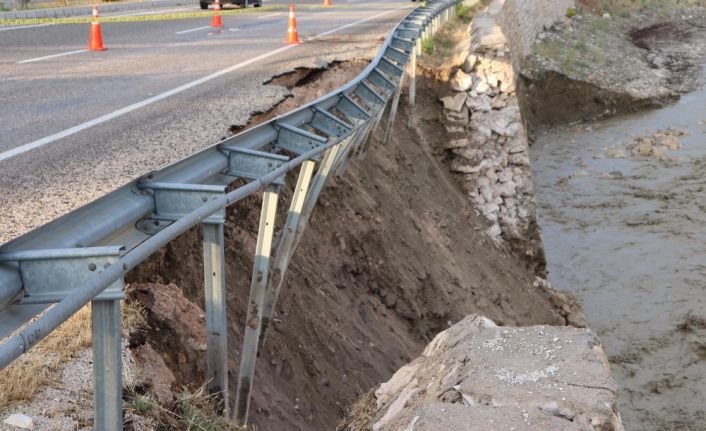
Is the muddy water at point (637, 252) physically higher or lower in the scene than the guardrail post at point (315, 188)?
lower

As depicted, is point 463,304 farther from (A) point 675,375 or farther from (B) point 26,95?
(B) point 26,95

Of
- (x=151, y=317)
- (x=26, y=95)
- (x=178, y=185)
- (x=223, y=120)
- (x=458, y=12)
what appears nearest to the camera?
(x=178, y=185)

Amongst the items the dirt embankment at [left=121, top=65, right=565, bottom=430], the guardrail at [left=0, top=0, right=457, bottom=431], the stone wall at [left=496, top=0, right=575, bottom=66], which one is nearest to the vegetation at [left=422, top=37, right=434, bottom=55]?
the dirt embankment at [left=121, top=65, right=565, bottom=430]

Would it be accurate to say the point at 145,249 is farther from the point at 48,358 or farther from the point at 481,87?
the point at 481,87

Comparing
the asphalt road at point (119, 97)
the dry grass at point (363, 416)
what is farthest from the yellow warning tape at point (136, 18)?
the dry grass at point (363, 416)

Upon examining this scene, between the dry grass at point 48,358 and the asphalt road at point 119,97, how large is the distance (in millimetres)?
1158

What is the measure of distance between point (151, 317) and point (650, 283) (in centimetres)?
1304

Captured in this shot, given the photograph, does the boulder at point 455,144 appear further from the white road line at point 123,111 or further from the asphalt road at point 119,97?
the white road line at point 123,111

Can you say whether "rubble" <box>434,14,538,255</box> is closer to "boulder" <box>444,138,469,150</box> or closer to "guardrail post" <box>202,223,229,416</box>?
"boulder" <box>444,138,469,150</box>

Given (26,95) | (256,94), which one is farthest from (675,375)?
(26,95)

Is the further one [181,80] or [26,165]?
[181,80]

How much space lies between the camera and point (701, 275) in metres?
16.7

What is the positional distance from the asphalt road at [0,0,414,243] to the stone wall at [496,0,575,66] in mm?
6568

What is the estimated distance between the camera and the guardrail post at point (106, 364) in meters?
2.93
